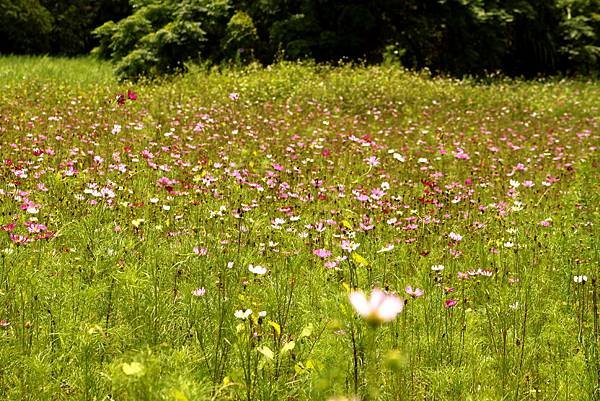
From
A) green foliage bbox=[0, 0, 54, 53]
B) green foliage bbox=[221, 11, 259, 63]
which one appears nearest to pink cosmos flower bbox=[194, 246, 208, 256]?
green foliage bbox=[221, 11, 259, 63]

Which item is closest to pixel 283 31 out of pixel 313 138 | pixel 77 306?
pixel 313 138

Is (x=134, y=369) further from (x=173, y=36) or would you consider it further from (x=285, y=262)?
(x=173, y=36)

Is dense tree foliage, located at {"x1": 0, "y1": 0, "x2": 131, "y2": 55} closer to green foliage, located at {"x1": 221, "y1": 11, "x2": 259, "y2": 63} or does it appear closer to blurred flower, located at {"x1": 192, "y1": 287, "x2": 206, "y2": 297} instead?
green foliage, located at {"x1": 221, "y1": 11, "x2": 259, "y2": 63}

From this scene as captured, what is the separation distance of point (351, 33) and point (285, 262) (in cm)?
1098

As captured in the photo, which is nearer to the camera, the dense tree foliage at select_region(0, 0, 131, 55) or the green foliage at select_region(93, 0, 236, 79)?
the green foliage at select_region(93, 0, 236, 79)

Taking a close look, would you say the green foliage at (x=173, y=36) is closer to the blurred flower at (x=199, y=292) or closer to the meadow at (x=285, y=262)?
the meadow at (x=285, y=262)

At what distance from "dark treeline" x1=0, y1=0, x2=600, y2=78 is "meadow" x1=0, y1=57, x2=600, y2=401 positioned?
221 inches

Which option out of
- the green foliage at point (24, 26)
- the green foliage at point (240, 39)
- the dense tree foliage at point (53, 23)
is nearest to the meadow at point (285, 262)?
the green foliage at point (240, 39)

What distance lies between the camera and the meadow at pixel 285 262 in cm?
223

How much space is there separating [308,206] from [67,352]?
249 centimetres

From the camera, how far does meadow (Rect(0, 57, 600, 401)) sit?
87.7 inches

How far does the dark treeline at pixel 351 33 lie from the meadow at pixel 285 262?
561 centimetres

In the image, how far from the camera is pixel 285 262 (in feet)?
10.8

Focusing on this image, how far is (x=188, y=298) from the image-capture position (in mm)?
2793
